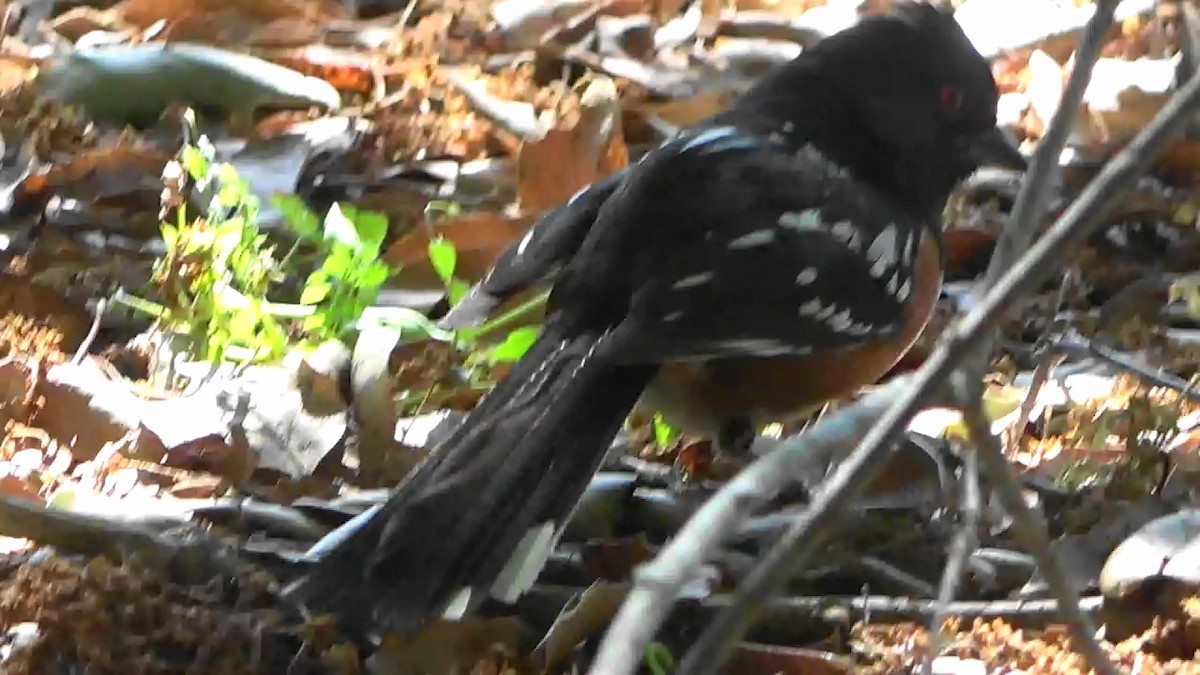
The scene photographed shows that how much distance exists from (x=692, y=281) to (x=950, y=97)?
72 cm

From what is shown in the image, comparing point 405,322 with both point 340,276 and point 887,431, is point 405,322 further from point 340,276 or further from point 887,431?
point 887,431

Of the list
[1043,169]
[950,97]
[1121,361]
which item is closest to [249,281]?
[950,97]

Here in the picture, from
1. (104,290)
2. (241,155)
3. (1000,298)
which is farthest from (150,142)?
(1000,298)

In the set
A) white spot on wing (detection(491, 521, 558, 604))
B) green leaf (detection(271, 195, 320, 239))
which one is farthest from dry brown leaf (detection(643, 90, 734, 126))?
white spot on wing (detection(491, 521, 558, 604))

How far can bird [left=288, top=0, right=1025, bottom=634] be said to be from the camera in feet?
5.00

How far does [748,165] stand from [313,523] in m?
0.77

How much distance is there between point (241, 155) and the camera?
273cm

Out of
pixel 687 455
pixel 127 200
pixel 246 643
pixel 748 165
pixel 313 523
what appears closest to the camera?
pixel 246 643

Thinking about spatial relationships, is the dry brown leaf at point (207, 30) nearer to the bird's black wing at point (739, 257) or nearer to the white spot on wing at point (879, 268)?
the bird's black wing at point (739, 257)

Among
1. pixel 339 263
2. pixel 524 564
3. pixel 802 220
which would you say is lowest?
pixel 339 263

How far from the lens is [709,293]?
5.95 feet

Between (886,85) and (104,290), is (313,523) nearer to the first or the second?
(104,290)

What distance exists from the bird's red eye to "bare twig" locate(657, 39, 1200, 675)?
5.09 ft

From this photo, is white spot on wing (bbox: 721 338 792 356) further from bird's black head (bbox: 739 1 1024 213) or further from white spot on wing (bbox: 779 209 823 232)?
bird's black head (bbox: 739 1 1024 213)
